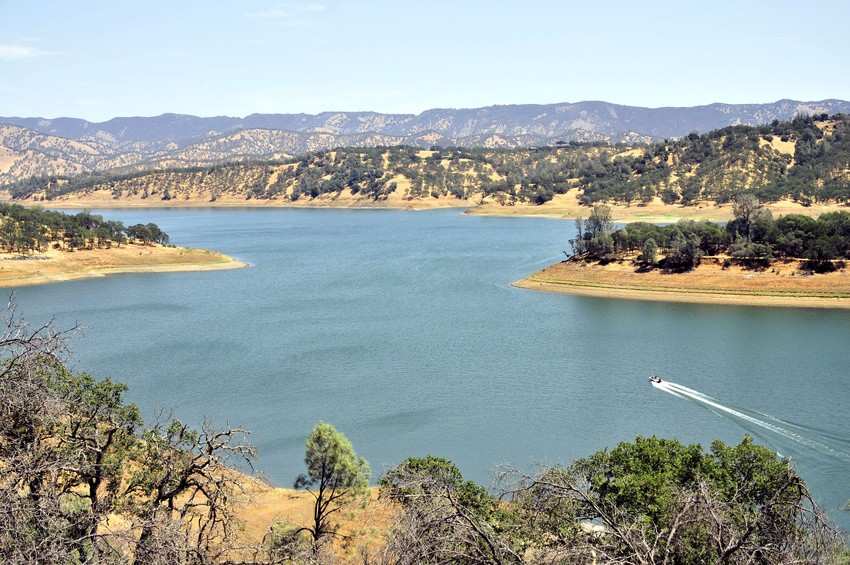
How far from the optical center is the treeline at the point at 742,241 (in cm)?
8612

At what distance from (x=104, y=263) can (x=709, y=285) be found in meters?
87.0

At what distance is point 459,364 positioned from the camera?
57.6 metres

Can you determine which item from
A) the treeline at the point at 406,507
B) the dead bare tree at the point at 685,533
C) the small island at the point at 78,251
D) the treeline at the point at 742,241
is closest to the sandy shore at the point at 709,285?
the treeline at the point at 742,241

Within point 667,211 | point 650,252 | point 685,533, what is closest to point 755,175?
point 667,211

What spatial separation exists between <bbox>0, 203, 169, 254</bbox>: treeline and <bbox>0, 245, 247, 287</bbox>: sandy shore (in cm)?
206

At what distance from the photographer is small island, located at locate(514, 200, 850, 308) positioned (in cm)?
8212

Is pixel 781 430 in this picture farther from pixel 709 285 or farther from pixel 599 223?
pixel 599 223

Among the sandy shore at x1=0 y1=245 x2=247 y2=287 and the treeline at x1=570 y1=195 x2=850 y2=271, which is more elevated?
the treeline at x1=570 y1=195 x2=850 y2=271

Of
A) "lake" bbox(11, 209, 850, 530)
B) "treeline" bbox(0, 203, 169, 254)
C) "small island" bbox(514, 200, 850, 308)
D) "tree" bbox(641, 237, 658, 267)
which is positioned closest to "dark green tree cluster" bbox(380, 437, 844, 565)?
"lake" bbox(11, 209, 850, 530)

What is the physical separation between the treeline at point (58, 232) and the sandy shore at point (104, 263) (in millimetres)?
2057

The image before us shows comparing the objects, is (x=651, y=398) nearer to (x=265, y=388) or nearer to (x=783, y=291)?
(x=265, y=388)

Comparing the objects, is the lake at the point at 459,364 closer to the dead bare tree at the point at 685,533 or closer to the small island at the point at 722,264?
the small island at the point at 722,264

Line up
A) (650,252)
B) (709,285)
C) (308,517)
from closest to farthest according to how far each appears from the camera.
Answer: (308,517)
(709,285)
(650,252)

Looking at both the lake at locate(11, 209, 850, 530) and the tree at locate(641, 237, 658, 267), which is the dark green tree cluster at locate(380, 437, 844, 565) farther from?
the tree at locate(641, 237, 658, 267)
